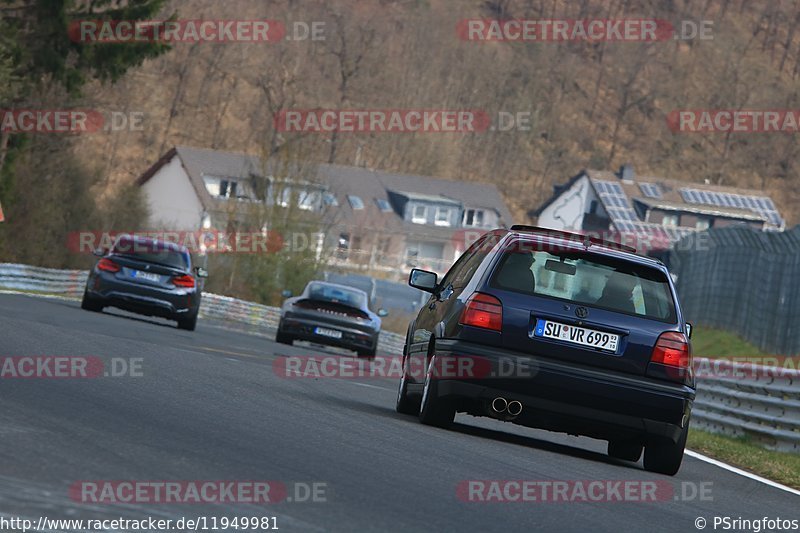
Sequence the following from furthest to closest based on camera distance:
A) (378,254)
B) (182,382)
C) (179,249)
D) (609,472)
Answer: (378,254) → (179,249) → (182,382) → (609,472)

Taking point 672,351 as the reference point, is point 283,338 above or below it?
below

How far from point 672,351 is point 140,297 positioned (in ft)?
53.7

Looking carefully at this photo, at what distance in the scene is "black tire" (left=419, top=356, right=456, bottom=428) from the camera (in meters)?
12.0

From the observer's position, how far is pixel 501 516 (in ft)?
25.4

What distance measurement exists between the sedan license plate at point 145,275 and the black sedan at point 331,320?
3256mm

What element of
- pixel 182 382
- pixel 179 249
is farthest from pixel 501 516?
pixel 179 249

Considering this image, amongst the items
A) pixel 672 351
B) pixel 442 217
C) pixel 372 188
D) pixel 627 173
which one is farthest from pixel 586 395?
pixel 627 173

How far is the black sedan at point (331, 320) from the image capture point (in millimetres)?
28766

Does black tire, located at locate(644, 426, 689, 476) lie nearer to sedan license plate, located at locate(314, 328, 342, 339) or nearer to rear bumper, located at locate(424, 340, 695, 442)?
rear bumper, located at locate(424, 340, 695, 442)

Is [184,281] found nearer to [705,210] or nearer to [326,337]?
[326,337]

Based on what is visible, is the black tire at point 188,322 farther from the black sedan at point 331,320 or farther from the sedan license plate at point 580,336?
the sedan license plate at point 580,336

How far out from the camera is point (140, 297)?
87.1 ft

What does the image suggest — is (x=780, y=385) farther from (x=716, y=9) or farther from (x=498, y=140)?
(x=716, y=9)

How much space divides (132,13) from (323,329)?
16113mm
